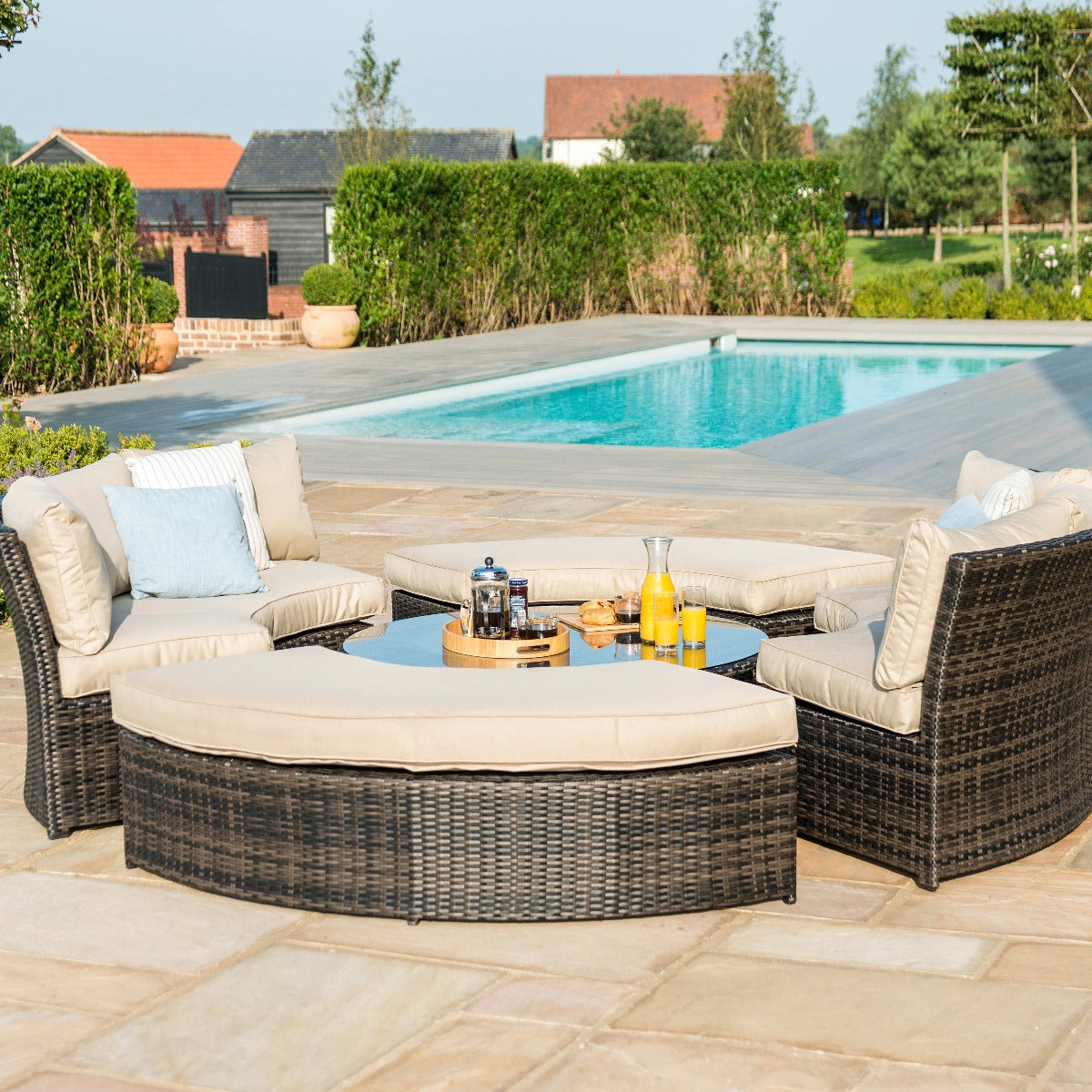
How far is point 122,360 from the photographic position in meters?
16.7

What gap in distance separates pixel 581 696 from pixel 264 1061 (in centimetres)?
119

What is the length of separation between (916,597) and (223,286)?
20.2m

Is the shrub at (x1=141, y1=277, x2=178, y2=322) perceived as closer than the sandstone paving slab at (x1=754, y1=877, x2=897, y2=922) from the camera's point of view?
No

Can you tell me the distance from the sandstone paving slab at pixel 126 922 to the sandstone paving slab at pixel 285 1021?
0.14 meters

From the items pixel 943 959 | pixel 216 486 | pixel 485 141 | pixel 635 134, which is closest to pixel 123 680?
pixel 216 486

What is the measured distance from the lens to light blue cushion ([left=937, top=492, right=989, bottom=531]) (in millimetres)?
4711

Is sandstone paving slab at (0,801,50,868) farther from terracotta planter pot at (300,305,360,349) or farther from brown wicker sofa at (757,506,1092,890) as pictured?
terracotta planter pot at (300,305,360,349)

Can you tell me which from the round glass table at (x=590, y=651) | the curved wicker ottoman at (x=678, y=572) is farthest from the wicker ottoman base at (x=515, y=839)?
the curved wicker ottoman at (x=678, y=572)

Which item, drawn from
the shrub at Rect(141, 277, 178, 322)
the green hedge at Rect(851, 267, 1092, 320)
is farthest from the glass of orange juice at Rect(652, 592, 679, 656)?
the green hedge at Rect(851, 267, 1092, 320)

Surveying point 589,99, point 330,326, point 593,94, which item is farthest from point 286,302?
point 593,94

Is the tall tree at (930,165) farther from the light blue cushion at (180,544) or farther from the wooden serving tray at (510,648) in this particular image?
the wooden serving tray at (510,648)

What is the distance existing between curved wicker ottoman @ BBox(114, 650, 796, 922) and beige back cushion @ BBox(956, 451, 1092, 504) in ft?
4.57

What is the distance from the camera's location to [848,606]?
5055mm

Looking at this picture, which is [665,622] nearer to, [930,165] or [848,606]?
[848,606]
